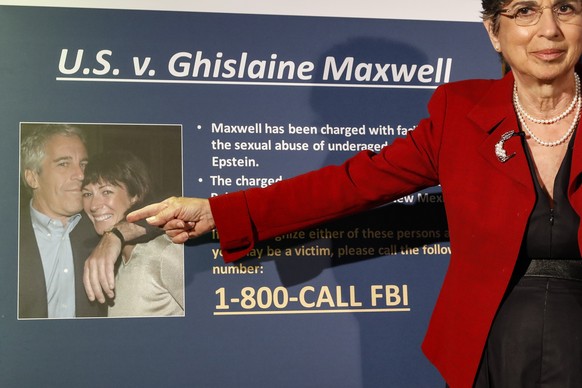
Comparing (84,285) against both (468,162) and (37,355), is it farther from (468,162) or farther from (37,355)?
(468,162)

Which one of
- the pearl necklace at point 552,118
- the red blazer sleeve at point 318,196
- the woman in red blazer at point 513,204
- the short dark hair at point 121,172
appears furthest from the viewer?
the short dark hair at point 121,172

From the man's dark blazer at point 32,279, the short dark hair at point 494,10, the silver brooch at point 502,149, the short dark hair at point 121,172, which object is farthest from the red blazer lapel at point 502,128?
the man's dark blazer at point 32,279

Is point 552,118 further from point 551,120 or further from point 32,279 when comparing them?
point 32,279

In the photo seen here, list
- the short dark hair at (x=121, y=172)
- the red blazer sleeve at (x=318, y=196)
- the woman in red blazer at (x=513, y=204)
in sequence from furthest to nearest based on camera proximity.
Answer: the short dark hair at (x=121, y=172) → the red blazer sleeve at (x=318, y=196) → the woman in red blazer at (x=513, y=204)

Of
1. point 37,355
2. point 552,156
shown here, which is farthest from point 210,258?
point 552,156

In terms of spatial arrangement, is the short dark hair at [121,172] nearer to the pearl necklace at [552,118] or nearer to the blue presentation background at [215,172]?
the blue presentation background at [215,172]

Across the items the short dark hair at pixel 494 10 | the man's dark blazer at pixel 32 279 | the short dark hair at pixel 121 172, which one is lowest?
the man's dark blazer at pixel 32 279

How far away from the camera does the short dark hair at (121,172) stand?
1.86 meters

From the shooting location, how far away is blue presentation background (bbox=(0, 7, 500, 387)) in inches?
71.9

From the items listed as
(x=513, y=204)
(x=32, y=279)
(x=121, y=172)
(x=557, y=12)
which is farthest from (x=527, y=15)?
(x=32, y=279)

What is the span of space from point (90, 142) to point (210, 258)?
39 centimetres

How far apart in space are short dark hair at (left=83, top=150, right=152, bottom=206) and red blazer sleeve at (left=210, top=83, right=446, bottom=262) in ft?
0.78

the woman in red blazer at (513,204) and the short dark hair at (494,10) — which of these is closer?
the woman in red blazer at (513,204)

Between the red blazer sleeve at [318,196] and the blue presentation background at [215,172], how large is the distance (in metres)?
0.20
